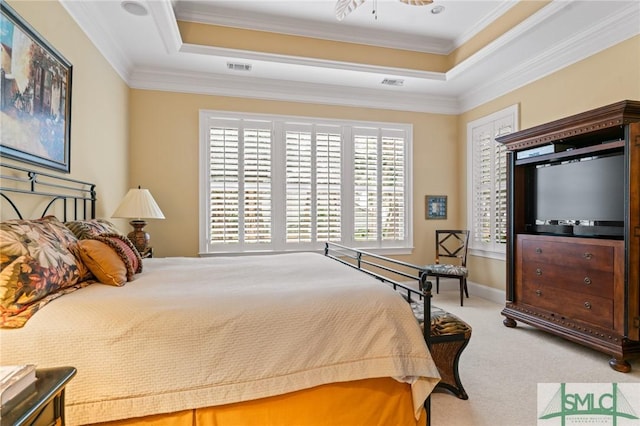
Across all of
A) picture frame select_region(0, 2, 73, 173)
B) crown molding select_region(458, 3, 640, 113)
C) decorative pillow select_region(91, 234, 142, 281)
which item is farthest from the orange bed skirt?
crown molding select_region(458, 3, 640, 113)

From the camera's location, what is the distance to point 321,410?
1584 mm

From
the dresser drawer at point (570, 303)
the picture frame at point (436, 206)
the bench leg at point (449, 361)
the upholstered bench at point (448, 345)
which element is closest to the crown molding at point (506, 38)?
the picture frame at point (436, 206)

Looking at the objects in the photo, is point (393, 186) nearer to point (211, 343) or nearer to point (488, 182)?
point (488, 182)

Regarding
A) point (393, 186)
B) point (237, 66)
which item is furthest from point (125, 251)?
point (393, 186)

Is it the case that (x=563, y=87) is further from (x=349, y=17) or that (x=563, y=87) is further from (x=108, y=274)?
(x=108, y=274)

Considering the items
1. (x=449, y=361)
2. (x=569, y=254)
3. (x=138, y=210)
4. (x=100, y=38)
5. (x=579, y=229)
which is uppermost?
(x=100, y=38)

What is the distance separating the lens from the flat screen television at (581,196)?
2637 millimetres

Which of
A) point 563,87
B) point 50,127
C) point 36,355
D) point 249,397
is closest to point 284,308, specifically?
point 249,397

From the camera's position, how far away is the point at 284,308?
156 cm

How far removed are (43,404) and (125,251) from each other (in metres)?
1.25

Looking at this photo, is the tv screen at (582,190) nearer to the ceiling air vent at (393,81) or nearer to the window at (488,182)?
the window at (488,182)

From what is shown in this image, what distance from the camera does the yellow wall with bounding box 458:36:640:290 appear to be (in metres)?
2.88

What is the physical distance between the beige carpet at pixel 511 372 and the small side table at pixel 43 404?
174 centimetres

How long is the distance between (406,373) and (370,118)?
12.4ft
